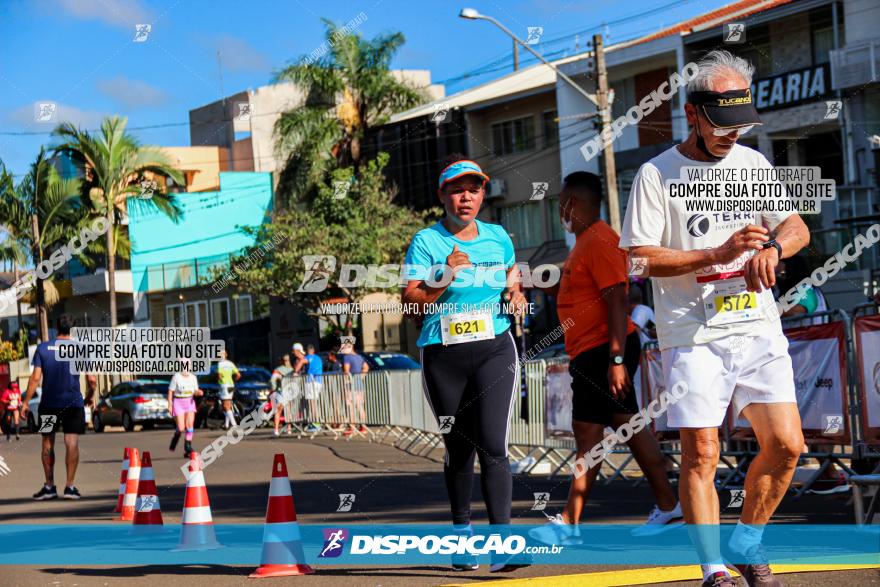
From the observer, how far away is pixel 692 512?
17.1 ft

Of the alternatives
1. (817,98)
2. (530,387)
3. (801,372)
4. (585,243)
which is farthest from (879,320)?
(817,98)

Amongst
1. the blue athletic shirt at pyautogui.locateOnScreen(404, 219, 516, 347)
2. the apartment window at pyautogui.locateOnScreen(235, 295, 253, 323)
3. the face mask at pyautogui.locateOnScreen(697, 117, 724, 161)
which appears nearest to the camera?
the face mask at pyautogui.locateOnScreen(697, 117, 724, 161)

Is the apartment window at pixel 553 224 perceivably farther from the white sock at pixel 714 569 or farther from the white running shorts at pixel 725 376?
the white sock at pixel 714 569

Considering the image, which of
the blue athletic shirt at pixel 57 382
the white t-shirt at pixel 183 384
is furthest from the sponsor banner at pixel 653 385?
the white t-shirt at pixel 183 384

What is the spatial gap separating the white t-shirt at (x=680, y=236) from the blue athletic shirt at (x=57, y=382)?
31.9 feet

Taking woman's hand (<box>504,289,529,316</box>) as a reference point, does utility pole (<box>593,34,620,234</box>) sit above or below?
above

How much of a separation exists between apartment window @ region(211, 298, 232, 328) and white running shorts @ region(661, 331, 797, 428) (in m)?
54.0

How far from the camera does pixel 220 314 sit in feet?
194

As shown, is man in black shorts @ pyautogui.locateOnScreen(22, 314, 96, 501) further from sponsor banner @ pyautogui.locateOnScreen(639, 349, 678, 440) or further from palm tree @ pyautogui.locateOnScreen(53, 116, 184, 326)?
palm tree @ pyautogui.locateOnScreen(53, 116, 184, 326)

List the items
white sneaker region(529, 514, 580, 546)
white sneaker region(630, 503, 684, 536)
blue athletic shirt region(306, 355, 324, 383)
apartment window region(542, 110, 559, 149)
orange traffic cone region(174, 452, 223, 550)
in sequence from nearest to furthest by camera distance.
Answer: white sneaker region(529, 514, 580, 546) → white sneaker region(630, 503, 684, 536) → orange traffic cone region(174, 452, 223, 550) → blue athletic shirt region(306, 355, 324, 383) → apartment window region(542, 110, 559, 149)

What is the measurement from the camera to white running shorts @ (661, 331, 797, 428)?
523cm

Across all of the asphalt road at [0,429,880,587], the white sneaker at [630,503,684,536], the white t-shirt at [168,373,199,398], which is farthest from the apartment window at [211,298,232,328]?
the white sneaker at [630,503,684,536]

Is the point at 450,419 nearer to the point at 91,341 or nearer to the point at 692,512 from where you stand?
the point at 692,512

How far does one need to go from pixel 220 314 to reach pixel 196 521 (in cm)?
5149
